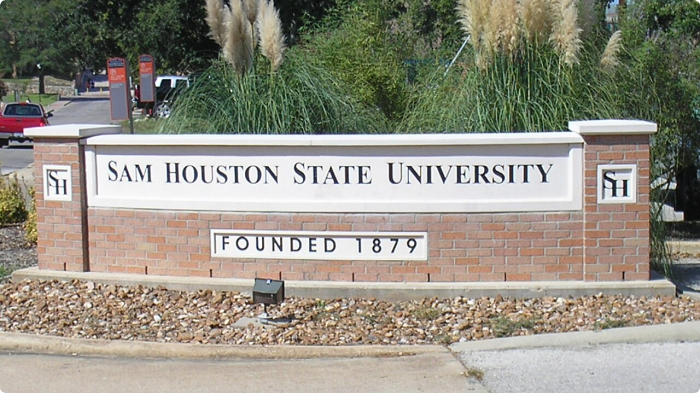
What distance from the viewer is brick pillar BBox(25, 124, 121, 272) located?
26.8 ft

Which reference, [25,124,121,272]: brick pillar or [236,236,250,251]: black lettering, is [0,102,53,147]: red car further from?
[236,236,250,251]: black lettering

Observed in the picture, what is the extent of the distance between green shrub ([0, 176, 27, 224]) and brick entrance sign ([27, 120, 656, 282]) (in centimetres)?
544

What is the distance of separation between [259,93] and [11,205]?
535 cm

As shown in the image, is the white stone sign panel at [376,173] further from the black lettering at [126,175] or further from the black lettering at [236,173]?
the black lettering at [126,175]

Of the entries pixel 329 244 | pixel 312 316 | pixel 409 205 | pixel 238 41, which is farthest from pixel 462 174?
pixel 238 41

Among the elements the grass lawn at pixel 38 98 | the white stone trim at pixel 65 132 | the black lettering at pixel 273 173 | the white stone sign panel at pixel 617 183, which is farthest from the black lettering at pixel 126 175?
the grass lawn at pixel 38 98

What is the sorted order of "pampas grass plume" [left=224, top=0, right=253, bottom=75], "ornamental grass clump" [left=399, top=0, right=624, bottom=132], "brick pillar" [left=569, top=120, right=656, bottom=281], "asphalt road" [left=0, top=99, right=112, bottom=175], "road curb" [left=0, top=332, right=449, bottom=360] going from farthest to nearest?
"asphalt road" [left=0, top=99, right=112, bottom=175], "pampas grass plume" [left=224, top=0, right=253, bottom=75], "ornamental grass clump" [left=399, top=0, right=624, bottom=132], "brick pillar" [left=569, top=120, right=656, bottom=281], "road curb" [left=0, top=332, right=449, bottom=360]

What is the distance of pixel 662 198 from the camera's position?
8797 mm

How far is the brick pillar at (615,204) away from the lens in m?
7.49

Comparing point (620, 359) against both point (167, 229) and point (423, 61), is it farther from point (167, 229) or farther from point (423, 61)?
point (423, 61)

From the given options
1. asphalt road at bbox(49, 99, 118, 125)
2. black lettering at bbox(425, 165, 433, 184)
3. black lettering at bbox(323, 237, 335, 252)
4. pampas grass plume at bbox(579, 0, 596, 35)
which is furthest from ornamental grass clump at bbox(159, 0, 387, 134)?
asphalt road at bbox(49, 99, 118, 125)

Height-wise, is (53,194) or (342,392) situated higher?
(53,194)

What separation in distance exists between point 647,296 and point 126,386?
14.2 ft

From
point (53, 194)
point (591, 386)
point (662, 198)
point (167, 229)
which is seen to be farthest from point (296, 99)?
point (591, 386)
